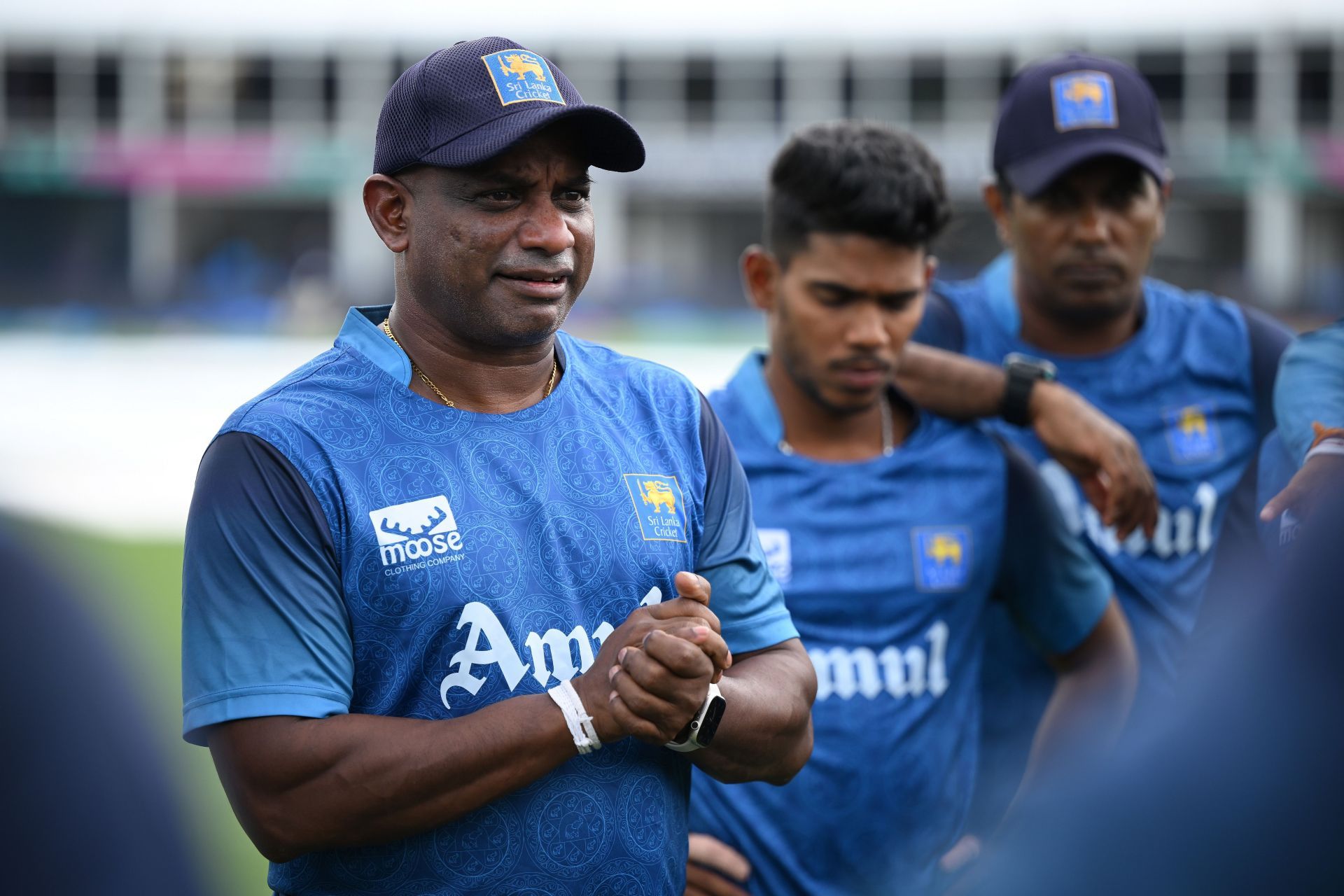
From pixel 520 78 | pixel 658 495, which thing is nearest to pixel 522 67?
pixel 520 78

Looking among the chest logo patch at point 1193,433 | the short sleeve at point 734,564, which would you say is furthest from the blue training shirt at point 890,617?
the short sleeve at point 734,564

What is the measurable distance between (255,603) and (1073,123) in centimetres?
271

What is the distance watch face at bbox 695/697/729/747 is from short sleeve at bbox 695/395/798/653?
11.5 inches

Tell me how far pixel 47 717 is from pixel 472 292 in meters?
1.00

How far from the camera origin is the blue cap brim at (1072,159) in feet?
12.5

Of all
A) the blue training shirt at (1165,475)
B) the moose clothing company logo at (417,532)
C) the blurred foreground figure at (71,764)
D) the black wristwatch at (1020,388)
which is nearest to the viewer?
the blurred foreground figure at (71,764)

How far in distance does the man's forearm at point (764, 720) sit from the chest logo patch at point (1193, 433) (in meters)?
1.76

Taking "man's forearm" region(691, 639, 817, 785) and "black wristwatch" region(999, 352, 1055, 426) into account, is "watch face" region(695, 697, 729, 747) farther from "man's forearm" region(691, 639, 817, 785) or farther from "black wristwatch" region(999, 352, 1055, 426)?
"black wristwatch" region(999, 352, 1055, 426)

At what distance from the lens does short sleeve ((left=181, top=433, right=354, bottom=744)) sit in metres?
2.08

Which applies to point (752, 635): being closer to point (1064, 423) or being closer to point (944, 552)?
point (944, 552)

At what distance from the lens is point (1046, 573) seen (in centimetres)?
344

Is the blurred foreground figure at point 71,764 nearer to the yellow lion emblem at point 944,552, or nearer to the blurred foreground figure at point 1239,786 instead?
the blurred foreground figure at point 1239,786

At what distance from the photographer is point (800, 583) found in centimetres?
334

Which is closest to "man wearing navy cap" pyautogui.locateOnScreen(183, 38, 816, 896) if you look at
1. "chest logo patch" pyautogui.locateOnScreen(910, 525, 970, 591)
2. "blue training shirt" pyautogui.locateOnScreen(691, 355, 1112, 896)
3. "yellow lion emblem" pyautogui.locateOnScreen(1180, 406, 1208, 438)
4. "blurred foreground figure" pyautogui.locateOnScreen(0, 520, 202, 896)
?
"blurred foreground figure" pyautogui.locateOnScreen(0, 520, 202, 896)
